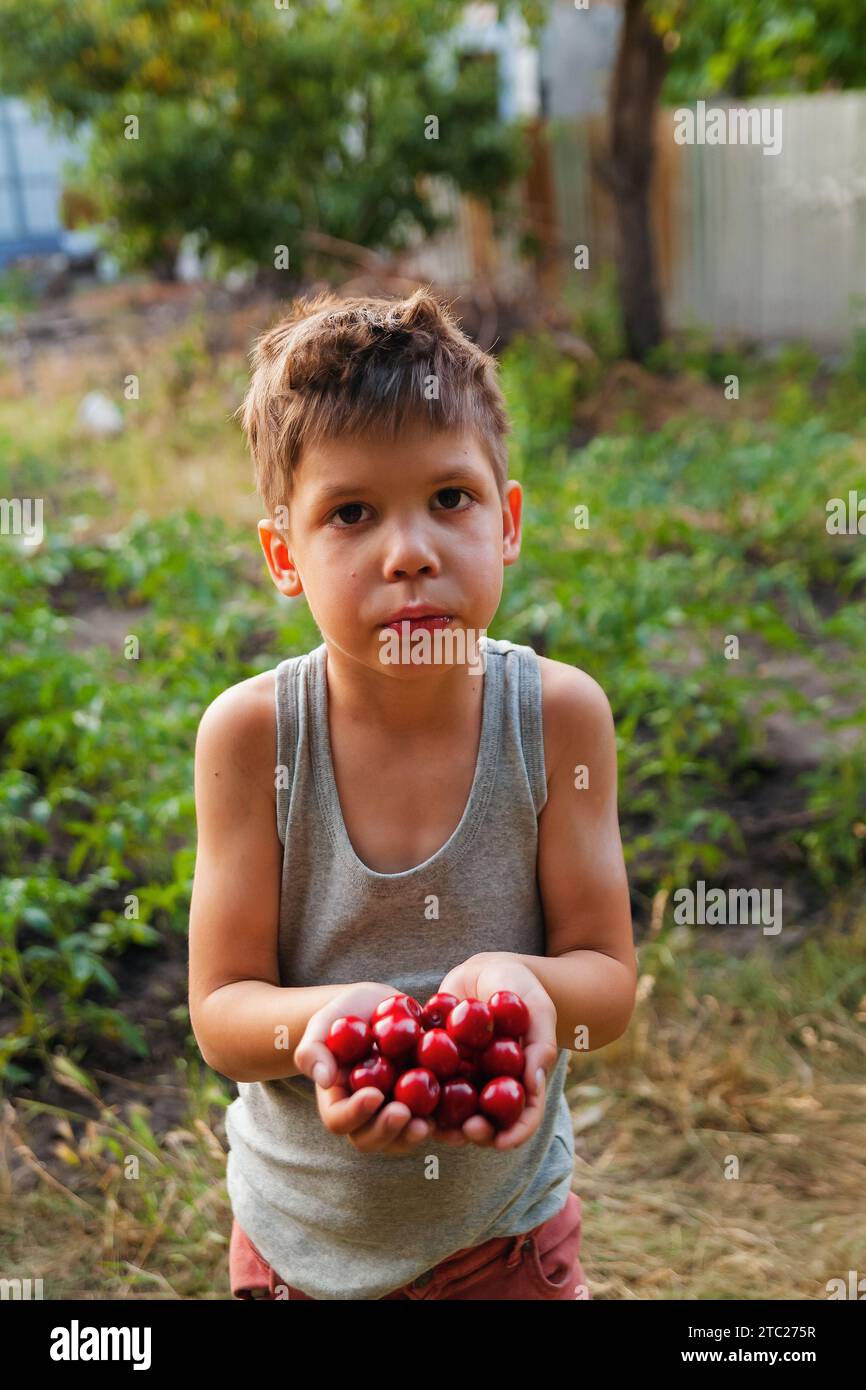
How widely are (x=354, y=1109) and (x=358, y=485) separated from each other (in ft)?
2.10

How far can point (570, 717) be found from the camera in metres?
1.63

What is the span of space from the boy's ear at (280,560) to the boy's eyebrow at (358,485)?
6.5 inches

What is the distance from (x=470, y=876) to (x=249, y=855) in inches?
10.1

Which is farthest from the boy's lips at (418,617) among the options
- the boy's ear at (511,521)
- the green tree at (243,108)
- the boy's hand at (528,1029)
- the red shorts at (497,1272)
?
the green tree at (243,108)

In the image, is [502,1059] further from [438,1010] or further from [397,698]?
[397,698]

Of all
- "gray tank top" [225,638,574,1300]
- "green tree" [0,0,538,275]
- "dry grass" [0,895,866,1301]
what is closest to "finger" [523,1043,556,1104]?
"gray tank top" [225,638,574,1300]

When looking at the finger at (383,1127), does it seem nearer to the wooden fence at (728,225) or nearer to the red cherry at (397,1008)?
the red cherry at (397,1008)

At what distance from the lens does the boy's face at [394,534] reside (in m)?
1.45

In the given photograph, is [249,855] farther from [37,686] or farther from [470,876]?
[37,686]

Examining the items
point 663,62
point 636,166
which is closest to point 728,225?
point 636,166

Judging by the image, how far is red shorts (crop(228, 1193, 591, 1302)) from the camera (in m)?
1.63

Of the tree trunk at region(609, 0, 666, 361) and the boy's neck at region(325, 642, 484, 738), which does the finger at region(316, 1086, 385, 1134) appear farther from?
the tree trunk at region(609, 0, 666, 361)
